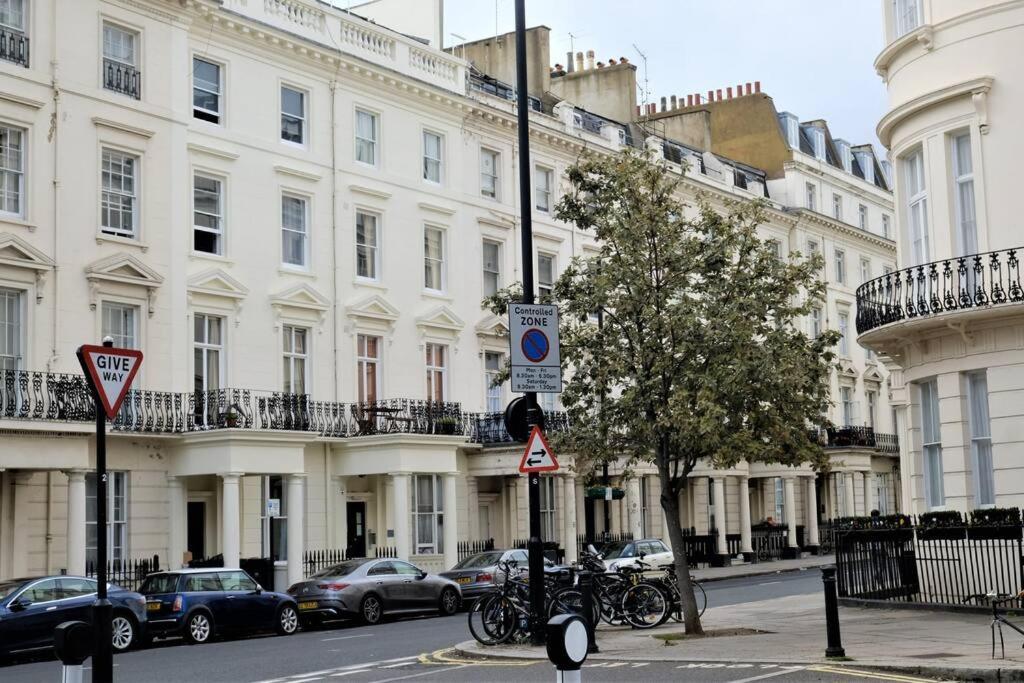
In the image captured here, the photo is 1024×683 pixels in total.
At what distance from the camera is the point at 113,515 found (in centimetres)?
2952

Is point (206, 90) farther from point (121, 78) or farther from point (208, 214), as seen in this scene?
point (208, 214)

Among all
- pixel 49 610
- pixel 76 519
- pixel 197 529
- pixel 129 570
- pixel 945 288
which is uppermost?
pixel 945 288

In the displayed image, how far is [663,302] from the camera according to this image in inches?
795

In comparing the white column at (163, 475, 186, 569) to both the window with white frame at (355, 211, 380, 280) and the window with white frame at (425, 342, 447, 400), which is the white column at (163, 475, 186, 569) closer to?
the window with white frame at (355, 211, 380, 280)

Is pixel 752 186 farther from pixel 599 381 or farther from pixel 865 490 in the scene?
pixel 599 381

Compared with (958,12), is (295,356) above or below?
below

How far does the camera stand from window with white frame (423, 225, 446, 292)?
126 feet

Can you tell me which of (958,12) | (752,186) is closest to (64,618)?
(958,12)

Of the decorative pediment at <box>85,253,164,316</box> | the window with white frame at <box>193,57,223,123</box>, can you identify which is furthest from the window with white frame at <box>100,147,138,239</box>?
the window with white frame at <box>193,57,223,123</box>

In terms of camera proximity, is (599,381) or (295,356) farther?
(295,356)

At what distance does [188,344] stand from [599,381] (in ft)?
45.1

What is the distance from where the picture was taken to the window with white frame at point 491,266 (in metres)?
40.5

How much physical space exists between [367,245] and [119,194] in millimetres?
7911

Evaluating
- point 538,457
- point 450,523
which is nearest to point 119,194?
point 450,523
